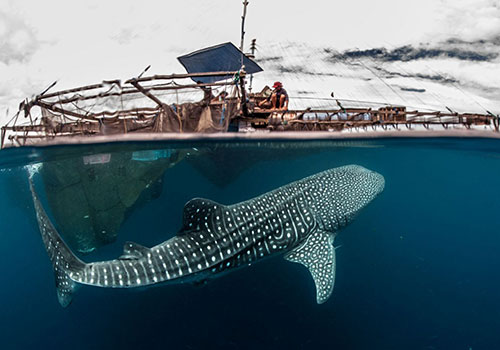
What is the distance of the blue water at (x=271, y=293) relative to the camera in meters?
10.1

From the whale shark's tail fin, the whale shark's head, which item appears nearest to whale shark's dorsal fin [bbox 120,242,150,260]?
the whale shark's tail fin

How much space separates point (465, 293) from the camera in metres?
20.0

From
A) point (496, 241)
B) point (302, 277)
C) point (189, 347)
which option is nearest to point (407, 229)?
point (496, 241)

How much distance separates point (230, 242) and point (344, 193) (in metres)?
3.39

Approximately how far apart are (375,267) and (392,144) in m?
11.7

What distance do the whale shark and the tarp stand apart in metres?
5.17

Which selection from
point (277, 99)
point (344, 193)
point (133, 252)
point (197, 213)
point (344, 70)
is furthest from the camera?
point (344, 70)

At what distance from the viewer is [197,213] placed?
230 inches

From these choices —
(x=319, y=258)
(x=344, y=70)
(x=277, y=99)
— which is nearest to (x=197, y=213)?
(x=319, y=258)

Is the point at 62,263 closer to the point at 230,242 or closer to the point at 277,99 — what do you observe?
the point at 230,242

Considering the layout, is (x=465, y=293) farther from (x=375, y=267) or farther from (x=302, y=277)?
(x=302, y=277)

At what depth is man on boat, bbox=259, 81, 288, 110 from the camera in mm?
9664

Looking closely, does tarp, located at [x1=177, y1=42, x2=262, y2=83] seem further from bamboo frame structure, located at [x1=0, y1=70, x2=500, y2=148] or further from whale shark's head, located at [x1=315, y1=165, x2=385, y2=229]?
whale shark's head, located at [x1=315, y1=165, x2=385, y2=229]

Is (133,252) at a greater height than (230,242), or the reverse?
(133,252)
